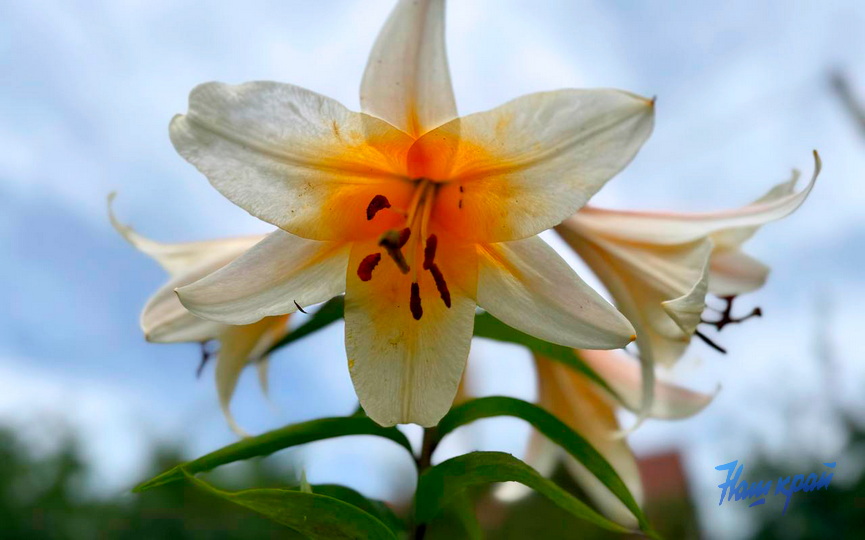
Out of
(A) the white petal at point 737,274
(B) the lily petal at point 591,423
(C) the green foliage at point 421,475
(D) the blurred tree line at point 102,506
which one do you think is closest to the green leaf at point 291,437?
(C) the green foliage at point 421,475

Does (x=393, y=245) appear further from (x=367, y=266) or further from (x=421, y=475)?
(x=421, y=475)

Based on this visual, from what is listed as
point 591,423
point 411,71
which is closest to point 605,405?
point 591,423

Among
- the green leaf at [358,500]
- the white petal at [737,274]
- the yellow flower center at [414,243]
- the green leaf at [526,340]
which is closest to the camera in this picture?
the yellow flower center at [414,243]

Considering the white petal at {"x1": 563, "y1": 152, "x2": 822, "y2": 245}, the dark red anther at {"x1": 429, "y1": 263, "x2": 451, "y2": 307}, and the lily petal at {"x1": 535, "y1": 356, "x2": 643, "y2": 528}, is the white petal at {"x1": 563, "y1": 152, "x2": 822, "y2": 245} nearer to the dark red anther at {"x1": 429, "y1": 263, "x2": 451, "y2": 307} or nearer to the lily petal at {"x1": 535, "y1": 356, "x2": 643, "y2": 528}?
the lily petal at {"x1": 535, "y1": 356, "x2": 643, "y2": 528}

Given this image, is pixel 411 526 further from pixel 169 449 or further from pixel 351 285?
pixel 169 449

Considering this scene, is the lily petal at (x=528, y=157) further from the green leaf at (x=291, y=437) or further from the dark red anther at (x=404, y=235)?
the green leaf at (x=291, y=437)

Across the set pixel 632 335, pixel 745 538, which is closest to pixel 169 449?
pixel 745 538
